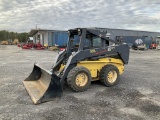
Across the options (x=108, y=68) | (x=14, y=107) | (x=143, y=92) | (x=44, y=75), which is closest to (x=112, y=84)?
(x=108, y=68)

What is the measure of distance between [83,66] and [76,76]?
0.61 meters

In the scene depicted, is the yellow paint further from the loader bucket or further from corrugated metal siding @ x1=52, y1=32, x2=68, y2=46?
corrugated metal siding @ x1=52, y1=32, x2=68, y2=46

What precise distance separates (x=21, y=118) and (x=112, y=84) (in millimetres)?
4021

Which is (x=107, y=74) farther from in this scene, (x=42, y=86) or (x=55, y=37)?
(x=55, y=37)

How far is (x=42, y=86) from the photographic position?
7.41 m

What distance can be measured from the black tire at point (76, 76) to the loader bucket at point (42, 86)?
547 millimetres

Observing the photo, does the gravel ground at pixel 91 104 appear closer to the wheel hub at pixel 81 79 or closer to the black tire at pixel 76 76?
the black tire at pixel 76 76

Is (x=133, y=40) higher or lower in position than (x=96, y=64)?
higher

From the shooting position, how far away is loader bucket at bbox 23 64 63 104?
6199mm

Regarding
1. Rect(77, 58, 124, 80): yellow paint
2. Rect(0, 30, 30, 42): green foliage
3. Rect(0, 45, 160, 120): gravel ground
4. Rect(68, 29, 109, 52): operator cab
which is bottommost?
Rect(0, 45, 160, 120): gravel ground

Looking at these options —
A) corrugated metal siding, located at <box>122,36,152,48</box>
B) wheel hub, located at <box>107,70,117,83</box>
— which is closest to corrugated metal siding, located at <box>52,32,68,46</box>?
corrugated metal siding, located at <box>122,36,152,48</box>

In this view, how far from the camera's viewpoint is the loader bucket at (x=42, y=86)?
6199 millimetres

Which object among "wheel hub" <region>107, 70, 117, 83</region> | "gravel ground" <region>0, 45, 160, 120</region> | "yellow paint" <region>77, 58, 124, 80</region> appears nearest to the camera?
"gravel ground" <region>0, 45, 160, 120</region>

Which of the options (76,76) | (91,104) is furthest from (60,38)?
(91,104)
